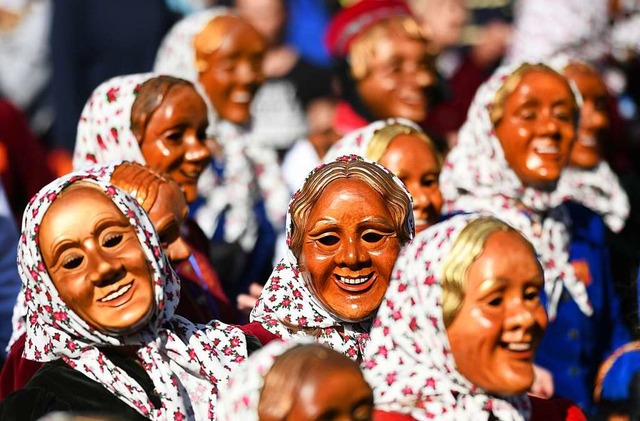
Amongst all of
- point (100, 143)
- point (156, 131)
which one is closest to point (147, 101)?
point (156, 131)

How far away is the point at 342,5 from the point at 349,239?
5170 mm

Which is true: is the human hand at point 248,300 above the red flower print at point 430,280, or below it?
below

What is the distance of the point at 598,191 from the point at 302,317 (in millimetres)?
2837

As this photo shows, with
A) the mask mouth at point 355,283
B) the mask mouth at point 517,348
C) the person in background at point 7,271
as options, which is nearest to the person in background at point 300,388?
the mask mouth at point 517,348

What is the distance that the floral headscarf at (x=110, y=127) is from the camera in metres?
6.45

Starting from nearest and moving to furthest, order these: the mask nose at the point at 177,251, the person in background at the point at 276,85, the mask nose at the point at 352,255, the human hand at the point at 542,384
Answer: the mask nose at the point at 352,255, the mask nose at the point at 177,251, the human hand at the point at 542,384, the person in background at the point at 276,85

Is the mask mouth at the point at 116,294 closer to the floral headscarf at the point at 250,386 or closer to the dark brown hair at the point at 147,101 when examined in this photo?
the floral headscarf at the point at 250,386

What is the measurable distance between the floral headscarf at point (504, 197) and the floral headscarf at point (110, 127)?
4.40 ft

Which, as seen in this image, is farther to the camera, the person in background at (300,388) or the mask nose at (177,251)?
the mask nose at (177,251)

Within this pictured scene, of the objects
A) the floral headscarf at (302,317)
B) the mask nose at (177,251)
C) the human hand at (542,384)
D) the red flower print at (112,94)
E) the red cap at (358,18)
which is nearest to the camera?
the floral headscarf at (302,317)

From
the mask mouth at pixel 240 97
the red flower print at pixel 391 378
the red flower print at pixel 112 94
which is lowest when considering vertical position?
the mask mouth at pixel 240 97

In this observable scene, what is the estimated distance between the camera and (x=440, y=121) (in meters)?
8.91

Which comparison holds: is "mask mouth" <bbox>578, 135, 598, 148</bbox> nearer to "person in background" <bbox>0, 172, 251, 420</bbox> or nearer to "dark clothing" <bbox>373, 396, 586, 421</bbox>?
"dark clothing" <bbox>373, 396, 586, 421</bbox>

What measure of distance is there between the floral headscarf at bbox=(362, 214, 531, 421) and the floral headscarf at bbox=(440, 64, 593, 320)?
2160 millimetres
